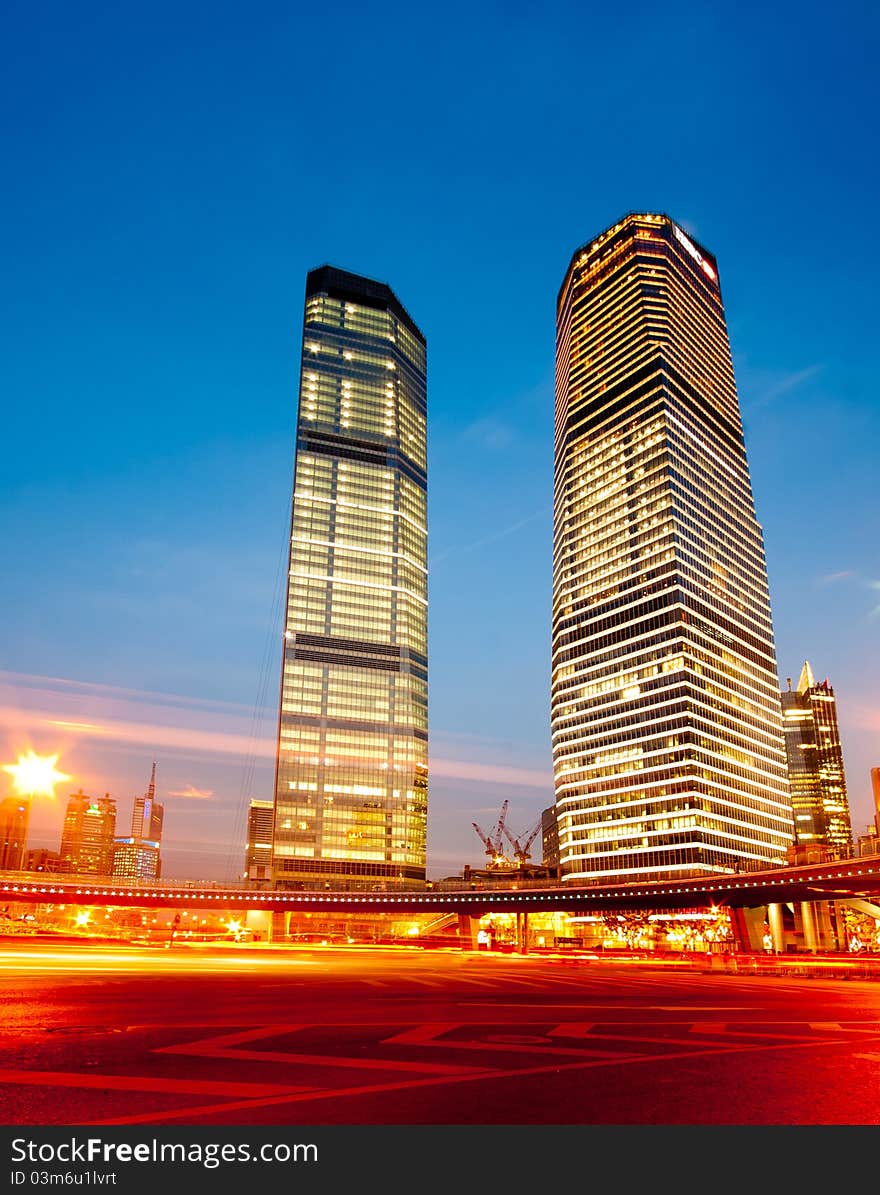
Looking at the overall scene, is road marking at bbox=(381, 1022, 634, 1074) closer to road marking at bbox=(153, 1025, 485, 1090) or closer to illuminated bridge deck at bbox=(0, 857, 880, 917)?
road marking at bbox=(153, 1025, 485, 1090)

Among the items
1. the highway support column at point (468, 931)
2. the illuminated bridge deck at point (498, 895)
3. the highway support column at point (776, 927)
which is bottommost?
the highway support column at point (468, 931)

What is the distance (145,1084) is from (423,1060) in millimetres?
5351

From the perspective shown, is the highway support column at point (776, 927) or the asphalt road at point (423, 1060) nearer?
the asphalt road at point (423, 1060)

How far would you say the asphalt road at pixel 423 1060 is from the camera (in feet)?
36.8

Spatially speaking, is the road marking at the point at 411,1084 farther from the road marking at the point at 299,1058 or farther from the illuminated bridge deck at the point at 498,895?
the illuminated bridge deck at the point at 498,895

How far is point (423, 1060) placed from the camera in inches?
620

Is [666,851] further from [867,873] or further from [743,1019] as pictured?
[743,1019]

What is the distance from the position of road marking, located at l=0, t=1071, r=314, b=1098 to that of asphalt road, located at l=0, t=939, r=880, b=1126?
1.8 inches

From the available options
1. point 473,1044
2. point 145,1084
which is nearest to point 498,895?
point 473,1044

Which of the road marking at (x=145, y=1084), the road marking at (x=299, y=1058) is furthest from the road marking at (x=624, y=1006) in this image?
the road marking at (x=145, y=1084)

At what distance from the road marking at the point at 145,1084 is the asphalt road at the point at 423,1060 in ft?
0.15

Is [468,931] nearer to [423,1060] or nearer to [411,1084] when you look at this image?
[423,1060]

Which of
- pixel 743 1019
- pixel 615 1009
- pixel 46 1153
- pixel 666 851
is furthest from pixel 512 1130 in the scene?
pixel 666 851

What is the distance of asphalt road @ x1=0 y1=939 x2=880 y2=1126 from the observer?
1121cm
